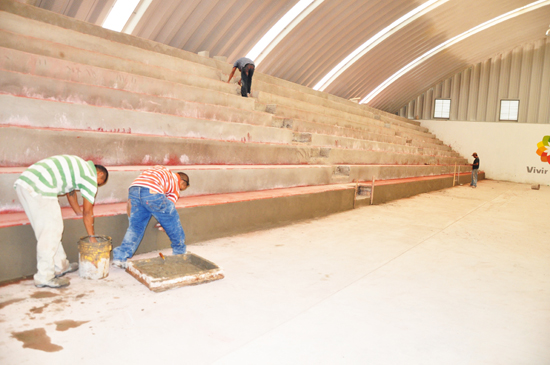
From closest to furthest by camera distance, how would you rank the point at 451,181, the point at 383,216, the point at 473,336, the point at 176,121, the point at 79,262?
the point at 473,336 < the point at 79,262 < the point at 176,121 < the point at 383,216 < the point at 451,181

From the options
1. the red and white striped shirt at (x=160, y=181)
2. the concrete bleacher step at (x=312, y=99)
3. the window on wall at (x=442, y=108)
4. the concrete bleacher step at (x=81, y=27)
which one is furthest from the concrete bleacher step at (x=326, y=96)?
the red and white striped shirt at (x=160, y=181)

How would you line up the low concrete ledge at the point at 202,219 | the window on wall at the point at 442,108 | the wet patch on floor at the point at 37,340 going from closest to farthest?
1. the wet patch on floor at the point at 37,340
2. the low concrete ledge at the point at 202,219
3. the window on wall at the point at 442,108

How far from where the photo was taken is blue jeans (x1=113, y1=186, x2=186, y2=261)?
3.69 meters

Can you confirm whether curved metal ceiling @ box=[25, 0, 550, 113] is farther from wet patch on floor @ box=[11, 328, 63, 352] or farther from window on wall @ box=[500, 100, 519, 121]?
wet patch on floor @ box=[11, 328, 63, 352]

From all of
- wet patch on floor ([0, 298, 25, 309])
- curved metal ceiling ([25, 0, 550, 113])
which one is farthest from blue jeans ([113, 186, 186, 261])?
curved metal ceiling ([25, 0, 550, 113])

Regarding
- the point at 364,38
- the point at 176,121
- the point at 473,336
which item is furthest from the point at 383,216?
the point at 364,38

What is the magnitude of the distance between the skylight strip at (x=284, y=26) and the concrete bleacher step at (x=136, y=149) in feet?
14.5

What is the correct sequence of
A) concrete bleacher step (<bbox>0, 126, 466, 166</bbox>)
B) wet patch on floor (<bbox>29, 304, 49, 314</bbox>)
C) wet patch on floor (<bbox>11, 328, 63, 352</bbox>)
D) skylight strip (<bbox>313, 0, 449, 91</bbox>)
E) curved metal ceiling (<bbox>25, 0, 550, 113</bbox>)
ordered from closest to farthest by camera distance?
wet patch on floor (<bbox>11, 328, 63, 352</bbox>) → wet patch on floor (<bbox>29, 304, 49, 314</bbox>) → concrete bleacher step (<bbox>0, 126, 466, 166</bbox>) → curved metal ceiling (<bbox>25, 0, 550, 113</bbox>) → skylight strip (<bbox>313, 0, 449, 91</bbox>)

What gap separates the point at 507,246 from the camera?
5395mm

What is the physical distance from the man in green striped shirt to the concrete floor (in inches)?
7.0

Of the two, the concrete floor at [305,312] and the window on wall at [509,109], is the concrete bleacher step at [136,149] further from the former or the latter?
the window on wall at [509,109]

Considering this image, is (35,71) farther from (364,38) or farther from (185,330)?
(364,38)

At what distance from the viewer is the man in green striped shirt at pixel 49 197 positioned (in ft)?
9.89

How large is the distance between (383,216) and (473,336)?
185 inches
